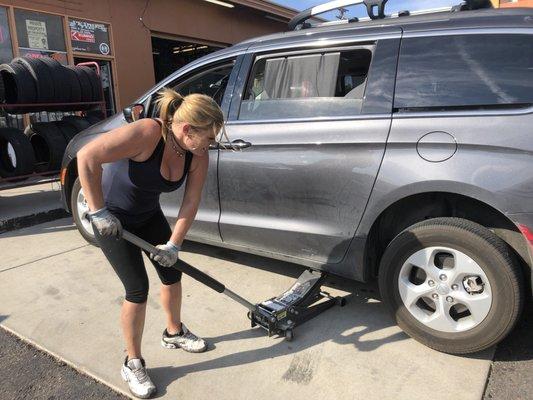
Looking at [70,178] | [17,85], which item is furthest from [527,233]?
[17,85]

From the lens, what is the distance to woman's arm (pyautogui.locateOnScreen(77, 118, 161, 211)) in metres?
2.17

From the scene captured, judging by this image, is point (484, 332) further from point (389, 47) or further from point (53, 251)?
point (53, 251)

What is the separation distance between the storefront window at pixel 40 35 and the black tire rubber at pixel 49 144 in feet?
9.29

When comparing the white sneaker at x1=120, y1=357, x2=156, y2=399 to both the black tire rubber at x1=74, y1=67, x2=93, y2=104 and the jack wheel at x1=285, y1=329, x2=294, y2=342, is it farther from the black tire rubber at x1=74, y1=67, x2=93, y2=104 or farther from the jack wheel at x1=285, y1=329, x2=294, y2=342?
the black tire rubber at x1=74, y1=67, x2=93, y2=104

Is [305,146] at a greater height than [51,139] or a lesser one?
greater

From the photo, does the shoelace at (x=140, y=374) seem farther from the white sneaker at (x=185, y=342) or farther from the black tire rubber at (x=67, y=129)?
the black tire rubber at (x=67, y=129)

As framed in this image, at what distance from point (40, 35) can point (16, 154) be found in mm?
4059

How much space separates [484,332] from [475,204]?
0.71m

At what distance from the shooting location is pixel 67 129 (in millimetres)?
6664

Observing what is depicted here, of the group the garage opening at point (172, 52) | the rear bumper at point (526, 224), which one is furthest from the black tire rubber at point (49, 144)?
the garage opening at point (172, 52)

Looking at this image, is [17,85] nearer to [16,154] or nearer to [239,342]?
[16,154]

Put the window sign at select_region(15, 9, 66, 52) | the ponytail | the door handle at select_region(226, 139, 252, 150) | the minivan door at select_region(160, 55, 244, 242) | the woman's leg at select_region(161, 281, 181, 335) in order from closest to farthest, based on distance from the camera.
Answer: the ponytail
the woman's leg at select_region(161, 281, 181, 335)
the door handle at select_region(226, 139, 252, 150)
the minivan door at select_region(160, 55, 244, 242)
the window sign at select_region(15, 9, 66, 52)

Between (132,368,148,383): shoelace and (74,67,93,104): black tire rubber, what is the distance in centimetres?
545

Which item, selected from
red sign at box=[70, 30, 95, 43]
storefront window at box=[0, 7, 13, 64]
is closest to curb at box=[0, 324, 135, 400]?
storefront window at box=[0, 7, 13, 64]
